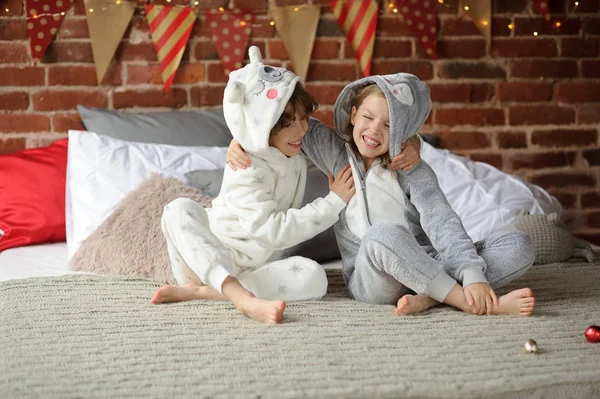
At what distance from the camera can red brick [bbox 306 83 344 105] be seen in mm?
3148

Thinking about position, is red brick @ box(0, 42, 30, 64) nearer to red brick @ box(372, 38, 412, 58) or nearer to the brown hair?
red brick @ box(372, 38, 412, 58)

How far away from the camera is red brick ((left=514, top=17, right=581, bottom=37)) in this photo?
126 inches

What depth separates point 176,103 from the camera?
309 cm

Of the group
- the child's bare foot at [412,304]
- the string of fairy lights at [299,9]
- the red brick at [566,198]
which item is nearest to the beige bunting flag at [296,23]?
the string of fairy lights at [299,9]

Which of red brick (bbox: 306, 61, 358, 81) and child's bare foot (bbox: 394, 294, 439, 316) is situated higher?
red brick (bbox: 306, 61, 358, 81)

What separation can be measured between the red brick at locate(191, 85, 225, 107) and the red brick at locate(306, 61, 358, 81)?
351 millimetres

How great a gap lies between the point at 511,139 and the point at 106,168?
164cm

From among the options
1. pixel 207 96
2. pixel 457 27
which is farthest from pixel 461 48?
pixel 207 96

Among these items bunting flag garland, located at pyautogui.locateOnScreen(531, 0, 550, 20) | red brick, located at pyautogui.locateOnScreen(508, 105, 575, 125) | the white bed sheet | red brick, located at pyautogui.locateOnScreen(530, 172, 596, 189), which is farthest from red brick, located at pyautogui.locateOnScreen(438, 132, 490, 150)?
the white bed sheet

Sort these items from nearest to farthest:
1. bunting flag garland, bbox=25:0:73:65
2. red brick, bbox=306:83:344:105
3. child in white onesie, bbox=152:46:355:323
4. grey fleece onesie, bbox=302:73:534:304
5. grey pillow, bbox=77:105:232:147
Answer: grey fleece onesie, bbox=302:73:534:304, child in white onesie, bbox=152:46:355:323, grey pillow, bbox=77:105:232:147, bunting flag garland, bbox=25:0:73:65, red brick, bbox=306:83:344:105

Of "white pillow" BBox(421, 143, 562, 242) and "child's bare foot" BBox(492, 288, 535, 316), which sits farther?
"white pillow" BBox(421, 143, 562, 242)

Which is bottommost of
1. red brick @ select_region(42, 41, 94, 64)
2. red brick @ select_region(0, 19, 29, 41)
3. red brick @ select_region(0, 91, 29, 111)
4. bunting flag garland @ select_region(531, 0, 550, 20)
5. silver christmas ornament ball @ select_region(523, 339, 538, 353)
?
silver christmas ornament ball @ select_region(523, 339, 538, 353)

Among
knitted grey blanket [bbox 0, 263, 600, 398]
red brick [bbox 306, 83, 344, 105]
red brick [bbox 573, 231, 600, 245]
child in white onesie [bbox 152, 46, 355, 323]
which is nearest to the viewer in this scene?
knitted grey blanket [bbox 0, 263, 600, 398]

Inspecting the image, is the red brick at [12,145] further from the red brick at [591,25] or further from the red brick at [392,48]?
the red brick at [591,25]
